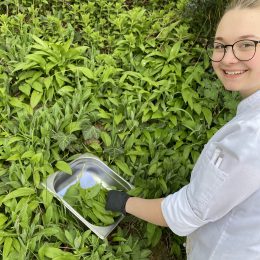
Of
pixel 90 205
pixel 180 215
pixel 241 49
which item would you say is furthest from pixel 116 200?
pixel 241 49

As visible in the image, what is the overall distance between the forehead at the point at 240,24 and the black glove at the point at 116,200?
1.28 m

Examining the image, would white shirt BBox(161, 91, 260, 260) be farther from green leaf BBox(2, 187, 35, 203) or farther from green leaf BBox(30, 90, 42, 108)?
green leaf BBox(30, 90, 42, 108)

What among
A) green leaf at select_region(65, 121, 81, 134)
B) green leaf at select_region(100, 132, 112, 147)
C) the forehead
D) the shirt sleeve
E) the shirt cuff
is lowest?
green leaf at select_region(100, 132, 112, 147)

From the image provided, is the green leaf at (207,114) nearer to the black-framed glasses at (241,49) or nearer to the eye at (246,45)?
the black-framed glasses at (241,49)

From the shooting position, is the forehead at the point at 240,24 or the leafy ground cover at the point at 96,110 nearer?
the forehead at the point at 240,24

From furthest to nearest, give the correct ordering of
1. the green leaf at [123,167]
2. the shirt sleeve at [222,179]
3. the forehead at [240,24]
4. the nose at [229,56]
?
the green leaf at [123,167], the nose at [229,56], the forehead at [240,24], the shirt sleeve at [222,179]

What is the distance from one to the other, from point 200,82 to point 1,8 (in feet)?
7.11

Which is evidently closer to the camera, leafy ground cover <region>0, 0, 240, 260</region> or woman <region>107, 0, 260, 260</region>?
woman <region>107, 0, 260, 260</region>

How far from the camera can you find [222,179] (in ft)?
4.87

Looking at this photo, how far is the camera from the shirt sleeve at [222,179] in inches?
55.0

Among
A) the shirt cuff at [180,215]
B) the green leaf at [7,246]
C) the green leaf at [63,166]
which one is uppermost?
the shirt cuff at [180,215]

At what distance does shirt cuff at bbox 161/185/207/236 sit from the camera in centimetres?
170

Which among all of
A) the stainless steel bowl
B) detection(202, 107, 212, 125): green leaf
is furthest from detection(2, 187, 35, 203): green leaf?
detection(202, 107, 212, 125): green leaf

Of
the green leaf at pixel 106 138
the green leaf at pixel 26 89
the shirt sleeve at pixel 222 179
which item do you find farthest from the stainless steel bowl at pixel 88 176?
the shirt sleeve at pixel 222 179
